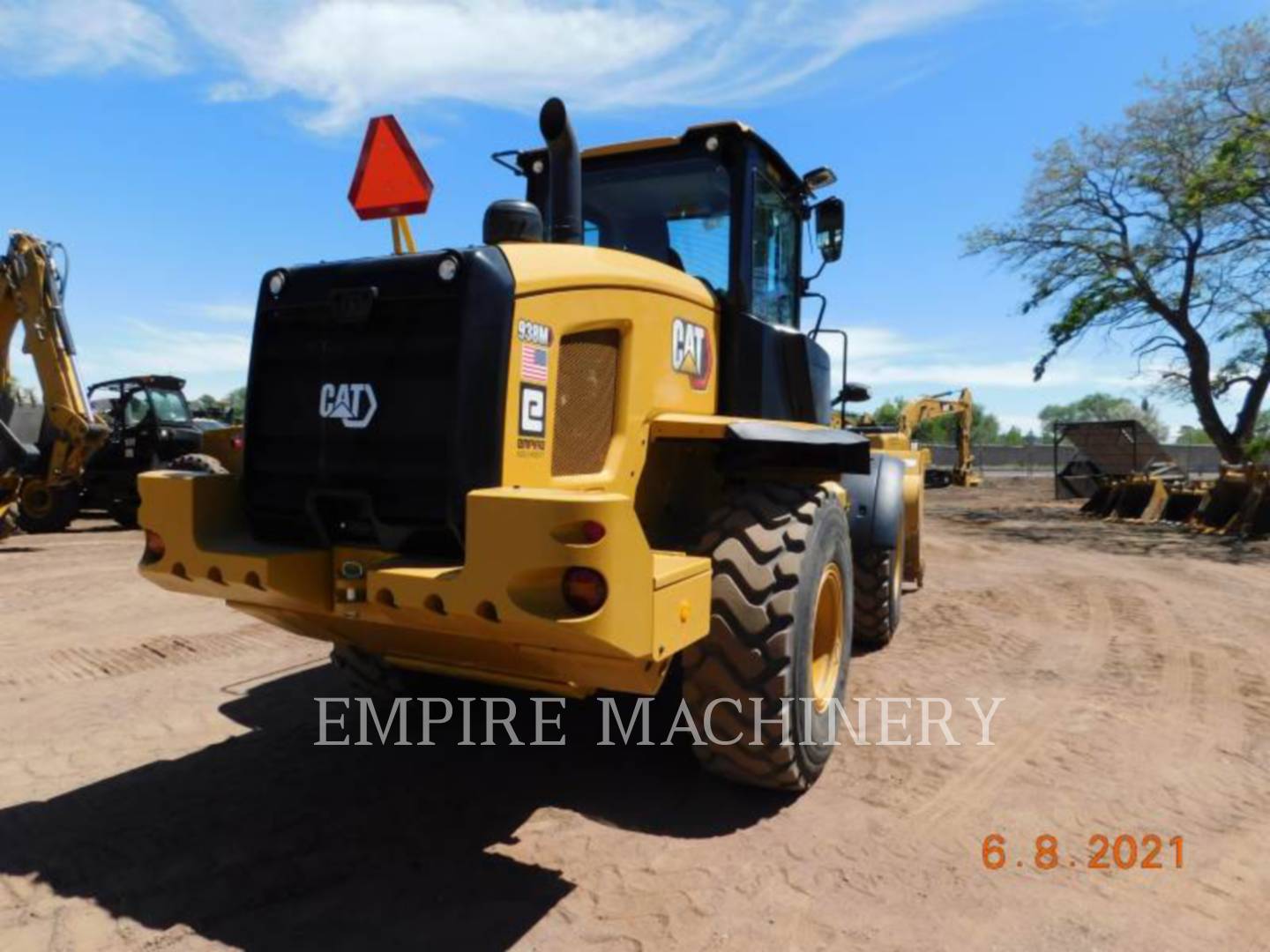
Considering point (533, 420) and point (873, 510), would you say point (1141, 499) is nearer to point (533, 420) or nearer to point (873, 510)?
point (873, 510)

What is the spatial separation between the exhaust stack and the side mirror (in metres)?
1.66

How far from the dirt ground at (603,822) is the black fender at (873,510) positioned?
78cm

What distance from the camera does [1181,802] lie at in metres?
3.47

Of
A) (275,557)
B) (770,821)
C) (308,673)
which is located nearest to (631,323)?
(275,557)

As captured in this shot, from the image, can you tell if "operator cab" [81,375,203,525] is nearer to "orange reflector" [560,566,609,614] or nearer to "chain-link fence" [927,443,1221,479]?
"orange reflector" [560,566,609,614]

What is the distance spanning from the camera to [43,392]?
11383 mm

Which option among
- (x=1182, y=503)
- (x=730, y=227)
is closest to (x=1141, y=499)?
(x=1182, y=503)

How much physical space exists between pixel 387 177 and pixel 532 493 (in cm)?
192

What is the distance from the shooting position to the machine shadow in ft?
8.58

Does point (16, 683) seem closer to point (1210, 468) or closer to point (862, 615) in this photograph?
point (862, 615)

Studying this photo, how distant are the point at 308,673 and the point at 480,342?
3.22 m

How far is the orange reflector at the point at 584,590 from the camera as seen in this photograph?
2357mm
